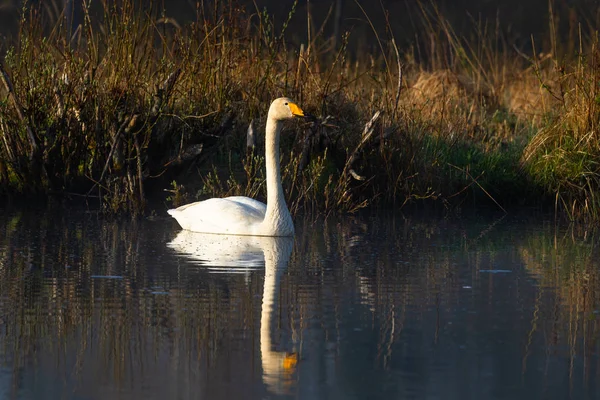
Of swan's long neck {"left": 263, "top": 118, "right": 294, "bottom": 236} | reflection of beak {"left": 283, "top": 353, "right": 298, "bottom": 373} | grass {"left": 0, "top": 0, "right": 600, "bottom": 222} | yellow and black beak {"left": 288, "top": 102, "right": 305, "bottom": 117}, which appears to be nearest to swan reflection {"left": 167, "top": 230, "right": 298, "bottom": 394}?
reflection of beak {"left": 283, "top": 353, "right": 298, "bottom": 373}

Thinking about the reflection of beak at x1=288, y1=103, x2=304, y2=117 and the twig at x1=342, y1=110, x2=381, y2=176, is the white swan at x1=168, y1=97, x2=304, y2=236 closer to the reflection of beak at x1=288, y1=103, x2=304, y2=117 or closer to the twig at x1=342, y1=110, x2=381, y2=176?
the reflection of beak at x1=288, y1=103, x2=304, y2=117

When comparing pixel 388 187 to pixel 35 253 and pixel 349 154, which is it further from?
pixel 35 253

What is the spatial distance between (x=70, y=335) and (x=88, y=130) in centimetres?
612

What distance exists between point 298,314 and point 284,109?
3860 mm

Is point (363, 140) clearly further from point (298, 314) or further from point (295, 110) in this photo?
point (298, 314)

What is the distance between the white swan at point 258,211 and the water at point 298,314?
140 mm

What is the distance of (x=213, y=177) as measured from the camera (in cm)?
1302

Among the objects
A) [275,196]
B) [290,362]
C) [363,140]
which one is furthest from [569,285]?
[363,140]

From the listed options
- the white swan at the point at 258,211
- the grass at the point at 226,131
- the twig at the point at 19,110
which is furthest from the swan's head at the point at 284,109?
the twig at the point at 19,110

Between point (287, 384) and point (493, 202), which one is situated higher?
point (493, 202)

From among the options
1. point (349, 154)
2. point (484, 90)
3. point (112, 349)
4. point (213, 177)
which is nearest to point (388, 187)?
point (349, 154)

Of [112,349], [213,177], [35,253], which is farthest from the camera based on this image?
[213,177]

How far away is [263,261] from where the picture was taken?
906 centimetres

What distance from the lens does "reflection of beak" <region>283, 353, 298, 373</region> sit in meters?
5.85
